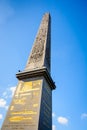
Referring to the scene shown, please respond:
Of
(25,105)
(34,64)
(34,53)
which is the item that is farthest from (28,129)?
(34,53)

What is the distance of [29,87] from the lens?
260 inches

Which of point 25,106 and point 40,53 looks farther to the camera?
point 40,53

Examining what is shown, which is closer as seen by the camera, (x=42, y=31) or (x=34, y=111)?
(x=34, y=111)

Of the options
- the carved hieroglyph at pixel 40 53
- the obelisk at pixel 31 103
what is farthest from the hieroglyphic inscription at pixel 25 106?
the carved hieroglyph at pixel 40 53

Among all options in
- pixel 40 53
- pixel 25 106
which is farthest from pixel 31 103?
pixel 40 53

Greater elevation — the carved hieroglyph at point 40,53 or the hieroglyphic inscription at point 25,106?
the carved hieroglyph at point 40,53

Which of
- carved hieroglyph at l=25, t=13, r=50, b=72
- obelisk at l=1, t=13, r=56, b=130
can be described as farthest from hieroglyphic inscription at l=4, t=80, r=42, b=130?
carved hieroglyph at l=25, t=13, r=50, b=72

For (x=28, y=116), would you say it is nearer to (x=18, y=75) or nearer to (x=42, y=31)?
(x=18, y=75)

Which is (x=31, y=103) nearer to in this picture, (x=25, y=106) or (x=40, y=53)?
(x=25, y=106)

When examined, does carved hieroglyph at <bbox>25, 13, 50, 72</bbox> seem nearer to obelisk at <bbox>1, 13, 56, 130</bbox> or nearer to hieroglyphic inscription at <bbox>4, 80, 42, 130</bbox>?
obelisk at <bbox>1, 13, 56, 130</bbox>

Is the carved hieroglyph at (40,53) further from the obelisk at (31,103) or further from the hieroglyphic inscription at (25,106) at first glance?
the hieroglyphic inscription at (25,106)

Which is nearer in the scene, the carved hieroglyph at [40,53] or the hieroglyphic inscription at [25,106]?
the hieroglyphic inscription at [25,106]

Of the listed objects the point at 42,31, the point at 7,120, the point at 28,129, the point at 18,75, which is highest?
the point at 42,31

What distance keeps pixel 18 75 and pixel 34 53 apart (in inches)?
84.5
